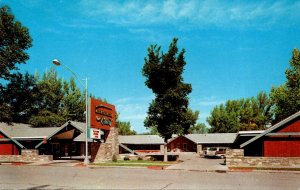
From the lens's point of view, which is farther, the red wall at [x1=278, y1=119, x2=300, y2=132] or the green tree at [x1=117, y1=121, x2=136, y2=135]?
the green tree at [x1=117, y1=121, x2=136, y2=135]

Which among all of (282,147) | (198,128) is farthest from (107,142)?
(198,128)

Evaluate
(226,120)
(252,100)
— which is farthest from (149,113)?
(252,100)

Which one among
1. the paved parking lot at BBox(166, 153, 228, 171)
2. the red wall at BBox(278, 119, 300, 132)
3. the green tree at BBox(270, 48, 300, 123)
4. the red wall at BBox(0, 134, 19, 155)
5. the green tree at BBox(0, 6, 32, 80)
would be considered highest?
the green tree at BBox(0, 6, 32, 80)

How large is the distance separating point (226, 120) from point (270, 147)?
2205 inches

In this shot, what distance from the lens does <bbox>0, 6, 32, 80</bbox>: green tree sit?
164 feet

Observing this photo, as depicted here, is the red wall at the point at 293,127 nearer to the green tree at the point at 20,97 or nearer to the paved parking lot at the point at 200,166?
the paved parking lot at the point at 200,166

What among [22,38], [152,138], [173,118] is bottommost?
[152,138]

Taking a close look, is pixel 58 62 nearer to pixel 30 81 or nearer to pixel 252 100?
pixel 30 81

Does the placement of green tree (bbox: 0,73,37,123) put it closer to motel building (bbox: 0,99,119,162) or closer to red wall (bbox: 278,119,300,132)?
motel building (bbox: 0,99,119,162)

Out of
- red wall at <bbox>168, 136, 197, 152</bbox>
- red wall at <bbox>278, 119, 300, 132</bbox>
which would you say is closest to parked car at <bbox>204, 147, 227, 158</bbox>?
red wall at <bbox>278, 119, 300, 132</bbox>

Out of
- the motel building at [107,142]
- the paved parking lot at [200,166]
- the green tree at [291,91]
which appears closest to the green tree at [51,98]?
the motel building at [107,142]

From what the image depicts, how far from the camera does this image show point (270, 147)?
28688 millimetres

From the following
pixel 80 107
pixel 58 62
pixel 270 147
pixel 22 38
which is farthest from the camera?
pixel 80 107

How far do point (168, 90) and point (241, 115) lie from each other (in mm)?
52416
